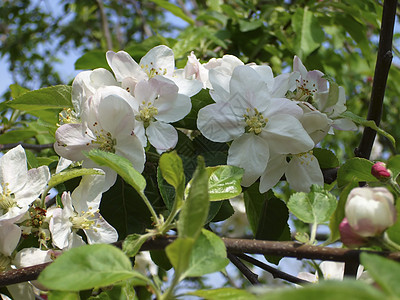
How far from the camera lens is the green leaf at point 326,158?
1.04 m

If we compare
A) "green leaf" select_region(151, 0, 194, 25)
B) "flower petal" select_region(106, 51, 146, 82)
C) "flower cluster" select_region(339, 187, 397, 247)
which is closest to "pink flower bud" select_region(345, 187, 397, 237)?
"flower cluster" select_region(339, 187, 397, 247)

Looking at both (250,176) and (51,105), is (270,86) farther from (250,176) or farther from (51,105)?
(51,105)

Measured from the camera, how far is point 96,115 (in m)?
0.88

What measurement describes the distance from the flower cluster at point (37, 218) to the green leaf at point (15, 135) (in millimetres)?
889

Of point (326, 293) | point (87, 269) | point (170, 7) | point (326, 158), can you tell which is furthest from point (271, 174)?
point (170, 7)

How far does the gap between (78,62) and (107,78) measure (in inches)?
23.4

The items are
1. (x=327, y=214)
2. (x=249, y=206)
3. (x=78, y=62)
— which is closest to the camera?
(x=327, y=214)

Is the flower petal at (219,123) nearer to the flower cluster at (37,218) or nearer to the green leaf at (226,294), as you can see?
the flower cluster at (37,218)

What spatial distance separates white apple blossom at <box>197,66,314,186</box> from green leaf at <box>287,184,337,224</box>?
13cm

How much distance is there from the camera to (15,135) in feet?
5.89

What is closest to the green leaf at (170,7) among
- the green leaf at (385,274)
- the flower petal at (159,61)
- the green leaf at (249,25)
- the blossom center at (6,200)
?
the green leaf at (249,25)

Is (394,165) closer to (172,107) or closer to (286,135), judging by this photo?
(286,135)

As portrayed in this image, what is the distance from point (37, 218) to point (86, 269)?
0.40m

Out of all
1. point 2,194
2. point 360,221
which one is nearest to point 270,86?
point 360,221
